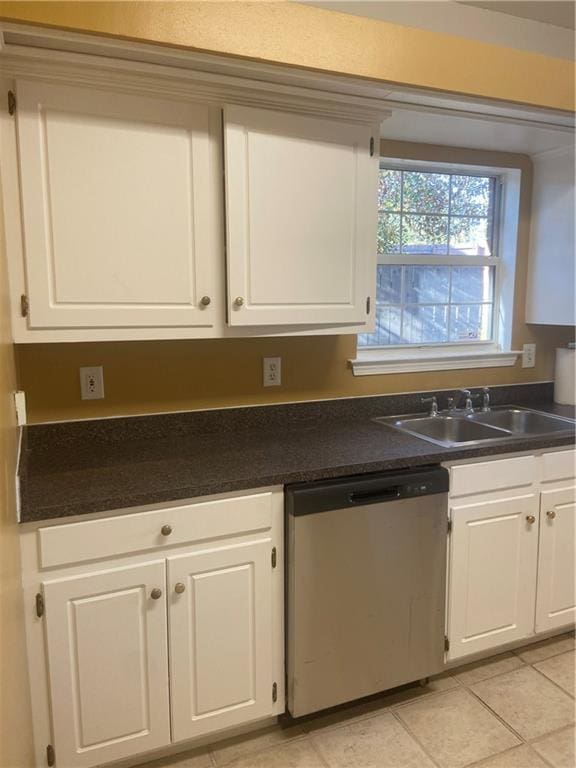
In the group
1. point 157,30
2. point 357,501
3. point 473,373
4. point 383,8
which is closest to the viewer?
point 157,30

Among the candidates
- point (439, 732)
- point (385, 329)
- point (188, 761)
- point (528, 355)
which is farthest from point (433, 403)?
point (188, 761)

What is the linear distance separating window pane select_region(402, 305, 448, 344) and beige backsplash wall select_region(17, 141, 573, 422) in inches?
7.6

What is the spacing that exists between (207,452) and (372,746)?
1123 millimetres

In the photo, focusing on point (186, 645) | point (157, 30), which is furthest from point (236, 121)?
point (186, 645)

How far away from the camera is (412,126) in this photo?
2.23 m

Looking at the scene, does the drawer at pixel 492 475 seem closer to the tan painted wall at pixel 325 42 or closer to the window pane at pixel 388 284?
the window pane at pixel 388 284

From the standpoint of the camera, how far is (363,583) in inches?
72.3

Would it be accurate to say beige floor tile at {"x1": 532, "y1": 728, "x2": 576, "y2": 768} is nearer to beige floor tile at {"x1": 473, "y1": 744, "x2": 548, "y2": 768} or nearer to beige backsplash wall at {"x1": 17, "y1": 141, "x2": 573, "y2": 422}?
beige floor tile at {"x1": 473, "y1": 744, "x2": 548, "y2": 768}

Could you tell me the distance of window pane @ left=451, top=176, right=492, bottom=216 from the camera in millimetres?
2711

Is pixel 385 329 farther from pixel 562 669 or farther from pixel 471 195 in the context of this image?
pixel 562 669

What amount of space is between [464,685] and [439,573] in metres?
0.53

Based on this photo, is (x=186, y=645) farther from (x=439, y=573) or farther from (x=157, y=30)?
(x=157, y=30)

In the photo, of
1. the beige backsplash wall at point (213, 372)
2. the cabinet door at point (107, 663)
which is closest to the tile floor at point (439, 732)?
the cabinet door at point (107, 663)

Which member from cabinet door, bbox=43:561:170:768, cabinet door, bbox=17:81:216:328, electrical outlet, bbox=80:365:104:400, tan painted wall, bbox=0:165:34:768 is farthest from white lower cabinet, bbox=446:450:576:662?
tan painted wall, bbox=0:165:34:768
